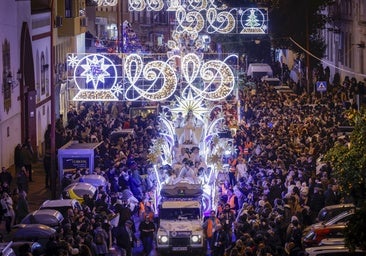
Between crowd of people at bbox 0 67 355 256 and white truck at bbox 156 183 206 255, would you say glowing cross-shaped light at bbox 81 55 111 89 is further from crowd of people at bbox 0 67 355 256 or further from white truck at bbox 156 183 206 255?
white truck at bbox 156 183 206 255

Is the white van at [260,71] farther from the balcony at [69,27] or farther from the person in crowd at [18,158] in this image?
the person in crowd at [18,158]

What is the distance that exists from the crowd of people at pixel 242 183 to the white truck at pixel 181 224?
1.02 feet

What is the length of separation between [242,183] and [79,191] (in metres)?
4.30

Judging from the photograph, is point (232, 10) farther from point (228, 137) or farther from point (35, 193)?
point (35, 193)

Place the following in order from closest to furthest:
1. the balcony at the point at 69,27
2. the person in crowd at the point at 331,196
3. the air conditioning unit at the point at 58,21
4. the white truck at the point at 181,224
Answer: the white truck at the point at 181,224, the person in crowd at the point at 331,196, the air conditioning unit at the point at 58,21, the balcony at the point at 69,27

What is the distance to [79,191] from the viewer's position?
33031mm

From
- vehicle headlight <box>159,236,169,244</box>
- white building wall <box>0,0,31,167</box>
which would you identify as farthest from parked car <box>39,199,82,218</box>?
white building wall <box>0,0,31,167</box>

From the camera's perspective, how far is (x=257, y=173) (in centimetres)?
3425

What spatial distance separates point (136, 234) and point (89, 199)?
1.77m

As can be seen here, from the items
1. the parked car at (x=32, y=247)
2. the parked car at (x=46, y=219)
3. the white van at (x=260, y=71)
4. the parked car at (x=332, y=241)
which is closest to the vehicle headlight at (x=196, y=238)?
the parked car at (x=46, y=219)

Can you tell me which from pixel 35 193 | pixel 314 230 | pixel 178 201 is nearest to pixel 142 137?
pixel 35 193

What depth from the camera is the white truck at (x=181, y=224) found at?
28.9 m

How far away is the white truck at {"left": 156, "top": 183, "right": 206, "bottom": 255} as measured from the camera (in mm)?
28906

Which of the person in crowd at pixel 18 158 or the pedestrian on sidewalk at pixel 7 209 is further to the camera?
the person in crowd at pixel 18 158
